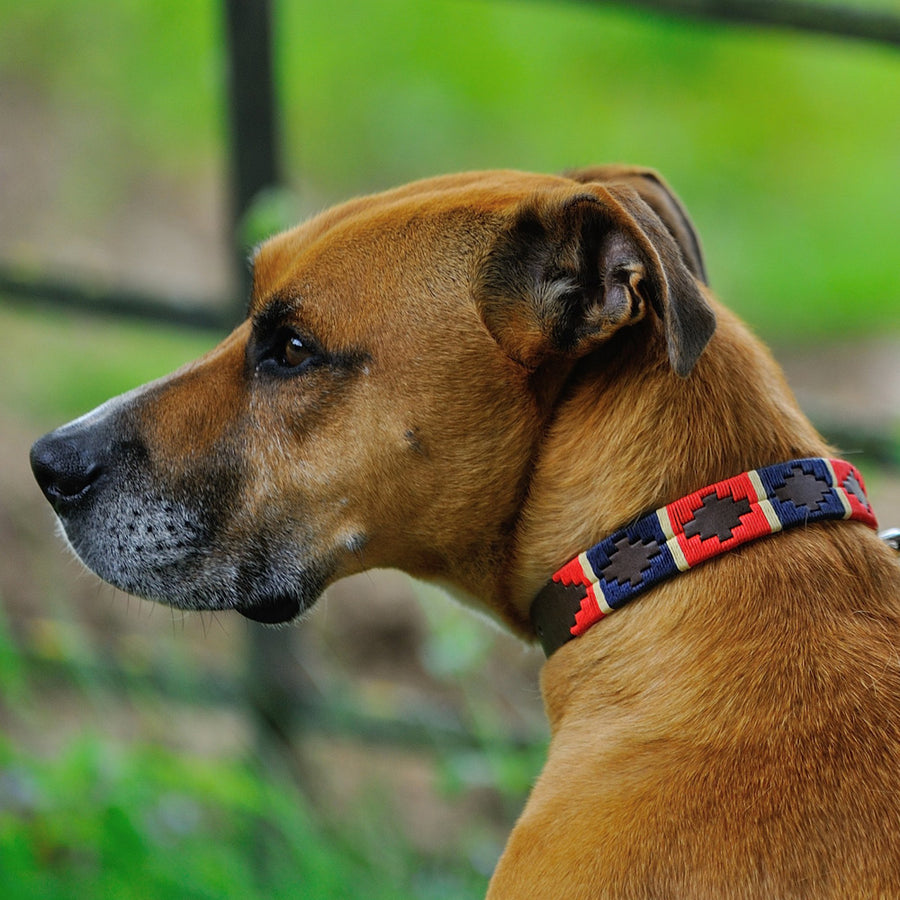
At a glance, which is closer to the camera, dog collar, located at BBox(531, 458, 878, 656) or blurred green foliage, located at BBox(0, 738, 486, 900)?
dog collar, located at BBox(531, 458, 878, 656)

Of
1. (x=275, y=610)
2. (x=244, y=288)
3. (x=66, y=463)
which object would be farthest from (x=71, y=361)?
(x=275, y=610)

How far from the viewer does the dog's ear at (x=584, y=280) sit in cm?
203

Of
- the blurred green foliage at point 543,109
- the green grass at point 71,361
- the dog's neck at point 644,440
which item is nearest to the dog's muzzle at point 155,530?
the dog's neck at point 644,440

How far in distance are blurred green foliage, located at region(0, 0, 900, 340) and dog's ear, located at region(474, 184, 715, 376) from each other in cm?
485

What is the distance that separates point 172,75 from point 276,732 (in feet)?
17.3

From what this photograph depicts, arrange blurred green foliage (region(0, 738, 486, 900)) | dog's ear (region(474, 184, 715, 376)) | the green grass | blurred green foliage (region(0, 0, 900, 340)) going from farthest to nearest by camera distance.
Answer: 1. blurred green foliage (region(0, 0, 900, 340))
2. the green grass
3. blurred green foliage (region(0, 738, 486, 900))
4. dog's ear (region(474, 184, 715, 376))

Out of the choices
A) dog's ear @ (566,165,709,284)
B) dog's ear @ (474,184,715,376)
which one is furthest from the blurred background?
dog's ear @ (474,184,715,376)

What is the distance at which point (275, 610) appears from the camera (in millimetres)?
2582

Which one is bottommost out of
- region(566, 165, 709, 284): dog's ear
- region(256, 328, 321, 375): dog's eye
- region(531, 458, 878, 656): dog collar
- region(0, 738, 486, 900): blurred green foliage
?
region(0, 738, 486, 900): blurred green foliage

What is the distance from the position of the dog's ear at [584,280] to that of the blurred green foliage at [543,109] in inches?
191

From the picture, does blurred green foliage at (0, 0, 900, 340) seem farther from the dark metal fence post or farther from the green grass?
the dark metal fence post

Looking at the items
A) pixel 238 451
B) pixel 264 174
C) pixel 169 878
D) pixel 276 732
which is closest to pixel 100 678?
pixel 276 732

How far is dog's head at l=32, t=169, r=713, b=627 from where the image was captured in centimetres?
231

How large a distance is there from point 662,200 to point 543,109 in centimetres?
587
